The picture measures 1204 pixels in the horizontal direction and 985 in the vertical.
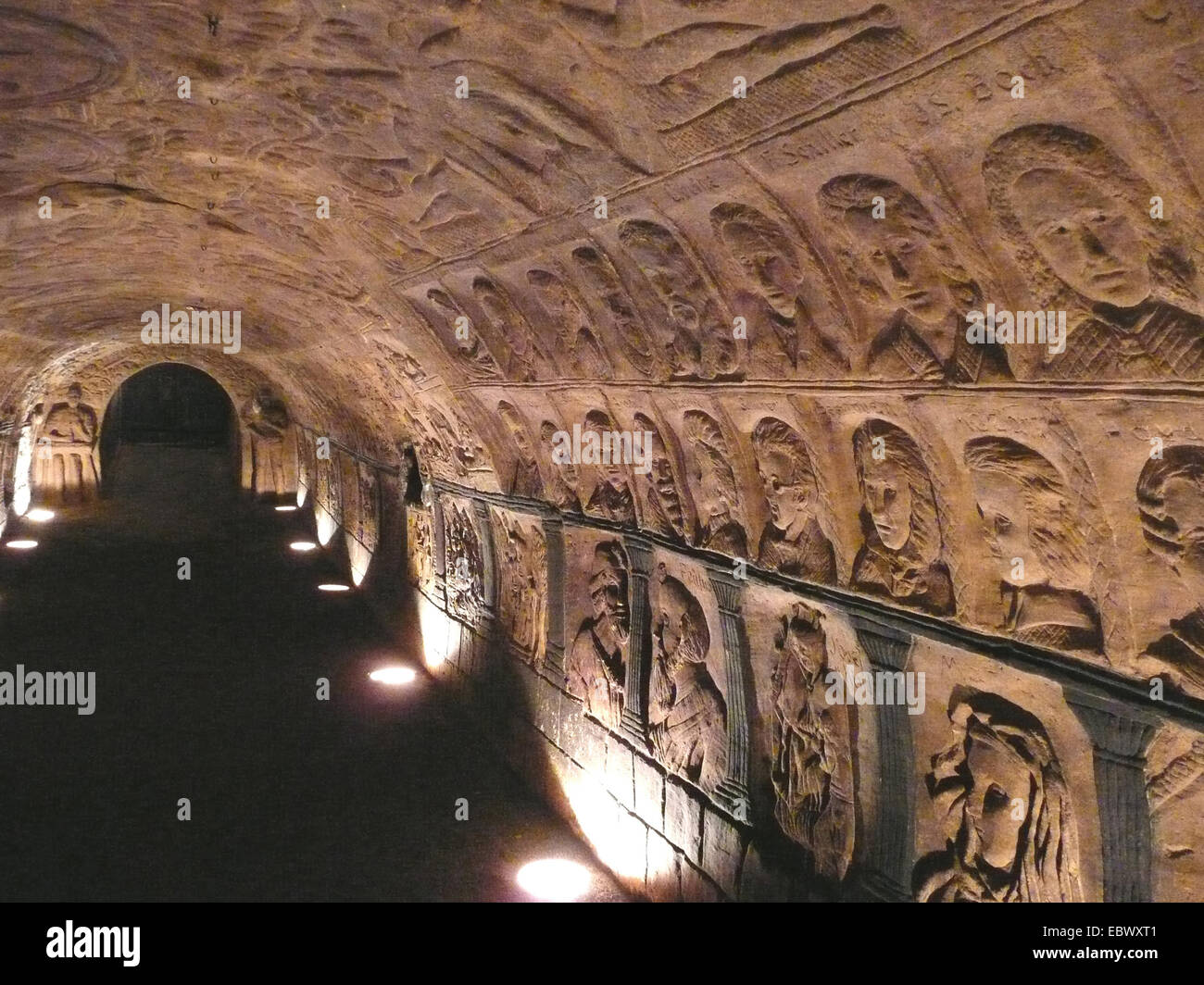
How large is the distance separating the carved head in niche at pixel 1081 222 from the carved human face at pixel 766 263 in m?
1.02

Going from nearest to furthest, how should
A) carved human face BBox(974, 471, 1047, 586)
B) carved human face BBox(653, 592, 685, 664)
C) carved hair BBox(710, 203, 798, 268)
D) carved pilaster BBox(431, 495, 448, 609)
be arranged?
carved human face BBox(974, 471, 1047, 586) → carved hair BBox(710, 203, 798, 268) → carved human face BBox(653, 592, 685, 664) → carved pilaster BBox(431, 495, 448, 609)

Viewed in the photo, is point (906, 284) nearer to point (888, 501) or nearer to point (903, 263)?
point (903, 263)

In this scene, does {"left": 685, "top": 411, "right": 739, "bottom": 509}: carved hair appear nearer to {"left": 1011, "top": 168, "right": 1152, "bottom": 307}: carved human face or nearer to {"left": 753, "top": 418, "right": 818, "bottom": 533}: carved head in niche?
{"left": 753, "top": 418, "right": 818, "bottom": 533}: carved head in niche

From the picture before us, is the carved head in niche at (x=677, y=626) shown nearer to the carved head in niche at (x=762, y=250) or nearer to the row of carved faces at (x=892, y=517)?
the row of carved faces at (x=892, y=517)

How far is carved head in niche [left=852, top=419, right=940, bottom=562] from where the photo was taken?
3.78 m

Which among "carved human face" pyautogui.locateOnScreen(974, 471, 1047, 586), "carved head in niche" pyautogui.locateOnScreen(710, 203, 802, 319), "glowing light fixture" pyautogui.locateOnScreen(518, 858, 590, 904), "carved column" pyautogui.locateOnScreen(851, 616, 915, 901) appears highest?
"carved head in niche" pyautogui.locateOnScreen(710, 203, 802, 319)

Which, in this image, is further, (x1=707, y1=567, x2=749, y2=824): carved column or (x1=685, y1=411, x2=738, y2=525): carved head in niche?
(x1=707, y1=567, x2=749, y2=824): carved column

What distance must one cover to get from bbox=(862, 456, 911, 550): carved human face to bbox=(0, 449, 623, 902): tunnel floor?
3.45m

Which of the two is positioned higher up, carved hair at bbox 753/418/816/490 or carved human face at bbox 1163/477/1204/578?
carved hair at bbox 753/418/816/490

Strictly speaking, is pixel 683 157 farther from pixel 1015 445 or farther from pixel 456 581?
pixel 456 581

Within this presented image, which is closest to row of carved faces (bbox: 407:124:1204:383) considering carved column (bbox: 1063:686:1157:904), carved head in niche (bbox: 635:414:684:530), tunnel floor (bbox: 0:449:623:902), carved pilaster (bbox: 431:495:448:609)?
carved head in niche (bbox: 635:414:684:530)

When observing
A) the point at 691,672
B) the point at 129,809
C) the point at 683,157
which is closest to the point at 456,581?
the point at 129,809

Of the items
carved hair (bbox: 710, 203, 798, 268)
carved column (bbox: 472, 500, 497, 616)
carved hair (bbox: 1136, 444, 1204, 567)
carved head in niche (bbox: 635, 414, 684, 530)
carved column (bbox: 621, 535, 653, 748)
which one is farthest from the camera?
carved column (bbox: 472, 500, 497, 616)

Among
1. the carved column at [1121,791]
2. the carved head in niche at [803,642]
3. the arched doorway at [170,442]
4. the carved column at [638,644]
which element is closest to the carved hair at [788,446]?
the carved head in niche at [803,642]
